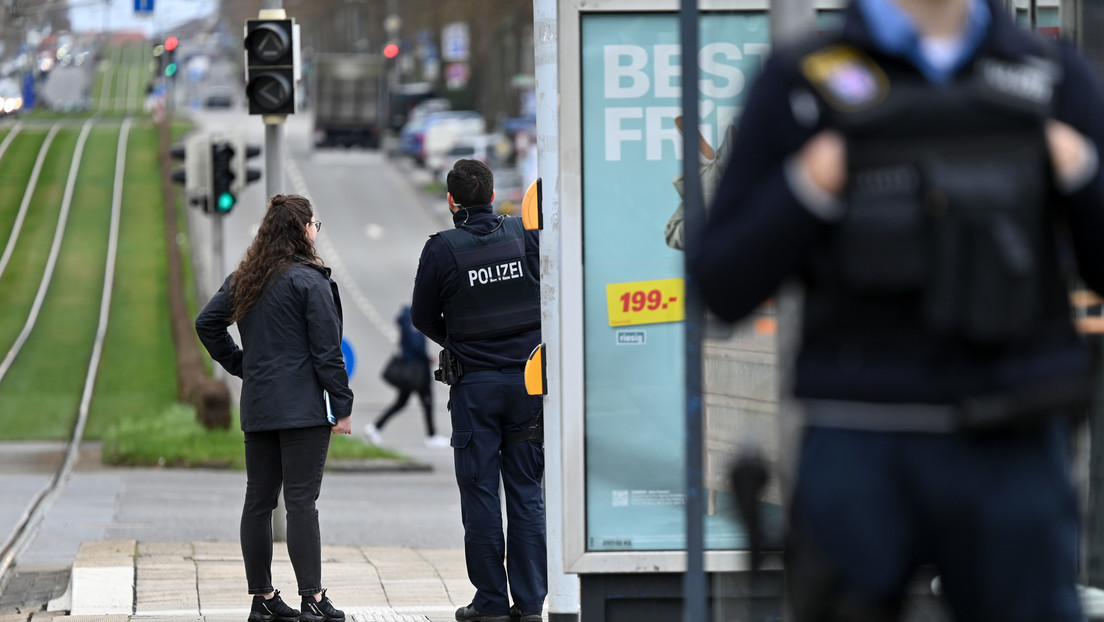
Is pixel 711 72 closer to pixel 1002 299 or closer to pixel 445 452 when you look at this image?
pixel 1002 299

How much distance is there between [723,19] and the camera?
5.02 m

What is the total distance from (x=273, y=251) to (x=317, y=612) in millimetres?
1491

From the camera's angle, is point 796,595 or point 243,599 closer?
point 796,595

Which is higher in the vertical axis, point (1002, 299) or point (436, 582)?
point (1002, 299)

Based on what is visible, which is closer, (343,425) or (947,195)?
(947,195)

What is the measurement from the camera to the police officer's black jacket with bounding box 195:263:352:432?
654 centimetres

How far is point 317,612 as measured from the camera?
6.72m

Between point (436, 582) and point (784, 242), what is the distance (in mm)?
6454

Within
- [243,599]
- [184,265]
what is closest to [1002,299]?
[243,599]

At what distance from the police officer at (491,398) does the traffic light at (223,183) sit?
11.1 m

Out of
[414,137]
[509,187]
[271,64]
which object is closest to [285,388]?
[271,64]

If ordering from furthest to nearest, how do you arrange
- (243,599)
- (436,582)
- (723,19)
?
(436,582), (243,599), (723,19)

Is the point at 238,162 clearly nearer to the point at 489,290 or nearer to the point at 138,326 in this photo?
the point at 489,290

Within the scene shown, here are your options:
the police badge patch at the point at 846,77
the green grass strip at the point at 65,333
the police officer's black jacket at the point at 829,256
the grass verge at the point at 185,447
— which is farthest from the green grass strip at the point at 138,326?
the police badge patch at the point at 846,77
